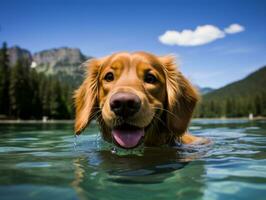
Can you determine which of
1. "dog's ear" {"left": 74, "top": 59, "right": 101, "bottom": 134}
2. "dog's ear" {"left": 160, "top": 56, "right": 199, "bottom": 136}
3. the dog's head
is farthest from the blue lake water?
"dog's ear" {"left": 74, "top": 59, "right": 101, "bottom": 134}

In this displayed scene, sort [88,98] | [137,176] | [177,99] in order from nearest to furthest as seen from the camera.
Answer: [137,176] < [177,99] < [88,98]

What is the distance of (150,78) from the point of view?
7.64 metres

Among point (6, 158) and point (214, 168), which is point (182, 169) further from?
point (6, 158)

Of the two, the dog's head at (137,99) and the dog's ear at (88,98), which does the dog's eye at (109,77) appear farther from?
the dog's ear at (88,98)

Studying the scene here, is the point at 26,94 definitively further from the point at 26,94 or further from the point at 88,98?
the point at 88,98

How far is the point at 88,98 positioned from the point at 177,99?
190 cm

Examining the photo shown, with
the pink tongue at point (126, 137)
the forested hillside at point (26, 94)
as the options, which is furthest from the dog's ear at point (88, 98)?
the forested hillside at point (26, 94)

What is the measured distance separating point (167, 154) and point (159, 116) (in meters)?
0.79

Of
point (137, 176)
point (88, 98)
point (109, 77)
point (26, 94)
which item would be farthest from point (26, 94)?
point (137, 176)

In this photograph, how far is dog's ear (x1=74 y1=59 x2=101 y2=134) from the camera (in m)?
8.32

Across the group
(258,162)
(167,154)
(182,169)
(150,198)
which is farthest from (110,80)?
(150,198)

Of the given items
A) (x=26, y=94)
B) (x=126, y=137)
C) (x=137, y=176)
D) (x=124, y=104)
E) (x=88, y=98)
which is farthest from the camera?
(x=26, y=94)

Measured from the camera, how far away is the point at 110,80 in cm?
769

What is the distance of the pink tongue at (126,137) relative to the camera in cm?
643
